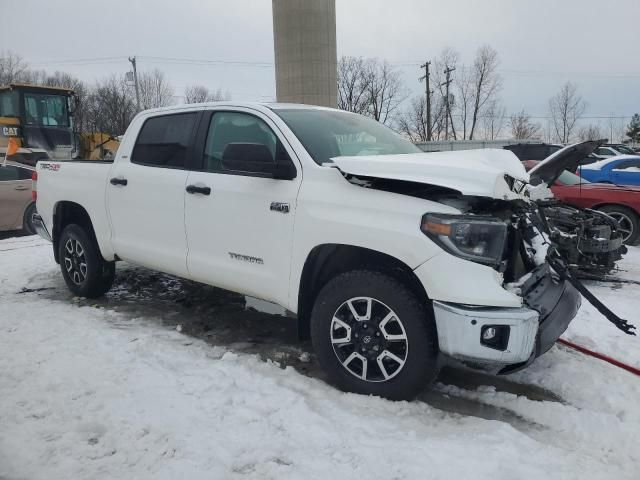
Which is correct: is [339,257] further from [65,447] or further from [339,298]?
[65,447]

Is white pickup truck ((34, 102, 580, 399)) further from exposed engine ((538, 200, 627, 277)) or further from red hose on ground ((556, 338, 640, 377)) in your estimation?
exposed engine ((538, 200, 627, 277))

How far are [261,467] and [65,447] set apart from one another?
1.09m

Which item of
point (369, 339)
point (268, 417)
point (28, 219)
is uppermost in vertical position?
point (28, 219)

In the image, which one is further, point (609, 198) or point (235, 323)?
point (609, 198)

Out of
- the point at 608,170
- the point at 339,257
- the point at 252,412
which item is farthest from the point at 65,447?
the point at 608,170

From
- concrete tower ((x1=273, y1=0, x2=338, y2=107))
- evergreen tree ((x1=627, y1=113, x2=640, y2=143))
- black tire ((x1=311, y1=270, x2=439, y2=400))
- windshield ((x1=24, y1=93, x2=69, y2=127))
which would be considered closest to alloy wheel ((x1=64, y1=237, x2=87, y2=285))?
black tire ((x1=311, y1=270, x2=439, y2=400))

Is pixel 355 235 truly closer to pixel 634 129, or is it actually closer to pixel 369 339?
pixel 369 339

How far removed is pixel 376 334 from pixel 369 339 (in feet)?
0.19

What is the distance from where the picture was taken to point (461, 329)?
2.95 meters

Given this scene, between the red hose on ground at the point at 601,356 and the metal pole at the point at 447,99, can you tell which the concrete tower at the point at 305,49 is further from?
the metal pole at the point at 447,99

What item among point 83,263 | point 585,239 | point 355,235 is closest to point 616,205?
point 585,239

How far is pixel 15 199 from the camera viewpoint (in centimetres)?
1001

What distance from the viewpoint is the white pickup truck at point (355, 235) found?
9.84ft

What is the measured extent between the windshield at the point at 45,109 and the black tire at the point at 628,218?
1762 cm
